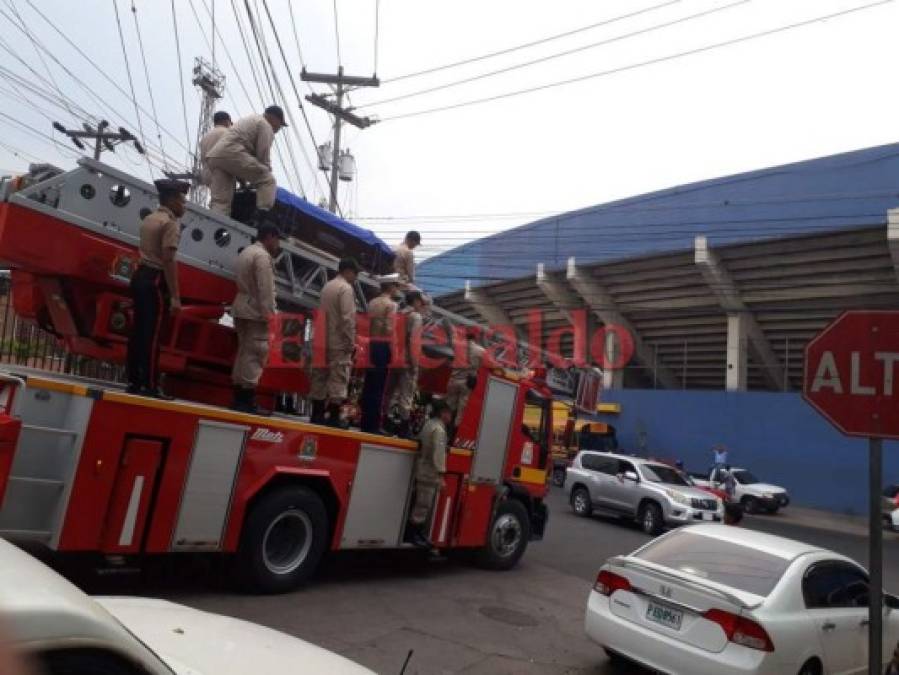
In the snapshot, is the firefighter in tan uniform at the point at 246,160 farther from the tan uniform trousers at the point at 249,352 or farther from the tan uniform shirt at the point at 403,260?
the tan uniform shirt at the point at 403,260

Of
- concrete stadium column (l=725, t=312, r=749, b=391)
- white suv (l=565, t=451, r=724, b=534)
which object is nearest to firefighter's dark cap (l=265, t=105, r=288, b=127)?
white suv (l=565, t=451, r=724, b=534)

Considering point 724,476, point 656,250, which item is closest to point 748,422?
point 724,476

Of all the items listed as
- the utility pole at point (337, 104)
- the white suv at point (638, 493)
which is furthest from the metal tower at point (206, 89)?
the white suv at point (638, 493)

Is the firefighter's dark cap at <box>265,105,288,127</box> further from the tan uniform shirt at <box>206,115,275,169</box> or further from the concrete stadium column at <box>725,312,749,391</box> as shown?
the concrete stadium column at <box>725,312,749,391</box>

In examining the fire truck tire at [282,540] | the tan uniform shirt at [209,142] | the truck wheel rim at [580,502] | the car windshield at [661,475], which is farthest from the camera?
the truck wheel rim at [580,502]

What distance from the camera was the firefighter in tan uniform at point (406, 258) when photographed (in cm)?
987

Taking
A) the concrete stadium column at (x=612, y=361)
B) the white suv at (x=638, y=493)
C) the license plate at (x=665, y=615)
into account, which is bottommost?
the license plate at (x=665, y=615)

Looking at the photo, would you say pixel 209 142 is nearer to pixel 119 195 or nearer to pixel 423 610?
pixel 119 195

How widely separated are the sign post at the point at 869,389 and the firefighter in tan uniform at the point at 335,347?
4.54 meters

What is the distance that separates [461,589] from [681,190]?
21619mm

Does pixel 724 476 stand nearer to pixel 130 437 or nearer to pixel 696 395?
pixel 696 395

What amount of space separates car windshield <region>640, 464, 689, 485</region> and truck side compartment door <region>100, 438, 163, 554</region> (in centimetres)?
1272

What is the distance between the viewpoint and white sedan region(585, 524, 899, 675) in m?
5.19

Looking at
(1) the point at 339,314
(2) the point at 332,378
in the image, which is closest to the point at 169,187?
(1) the point at 339,314
